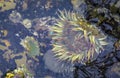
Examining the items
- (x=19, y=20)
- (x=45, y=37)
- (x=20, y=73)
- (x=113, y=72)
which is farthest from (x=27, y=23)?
(x=113, y=72)

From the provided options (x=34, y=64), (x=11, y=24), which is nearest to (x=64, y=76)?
(x=34, y=64)

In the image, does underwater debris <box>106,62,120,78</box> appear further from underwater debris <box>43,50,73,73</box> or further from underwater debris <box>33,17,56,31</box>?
underwater debris <box>33,17,56,31</box>

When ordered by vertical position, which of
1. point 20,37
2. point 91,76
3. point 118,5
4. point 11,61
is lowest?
point 91,76

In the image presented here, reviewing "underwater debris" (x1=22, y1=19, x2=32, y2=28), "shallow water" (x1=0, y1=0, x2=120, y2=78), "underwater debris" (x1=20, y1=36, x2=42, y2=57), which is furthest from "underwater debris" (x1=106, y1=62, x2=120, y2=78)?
"underwater debris" (x1=22, y1=19, x2=32, y2=28)

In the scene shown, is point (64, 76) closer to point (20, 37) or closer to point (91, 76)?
point (91, 76)

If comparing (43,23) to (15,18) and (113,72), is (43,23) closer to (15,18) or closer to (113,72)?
(15,18)

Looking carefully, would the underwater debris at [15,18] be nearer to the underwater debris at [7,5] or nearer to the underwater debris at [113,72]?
the underwater debris at [7,5]

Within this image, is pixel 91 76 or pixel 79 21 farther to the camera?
pixel 79 21
